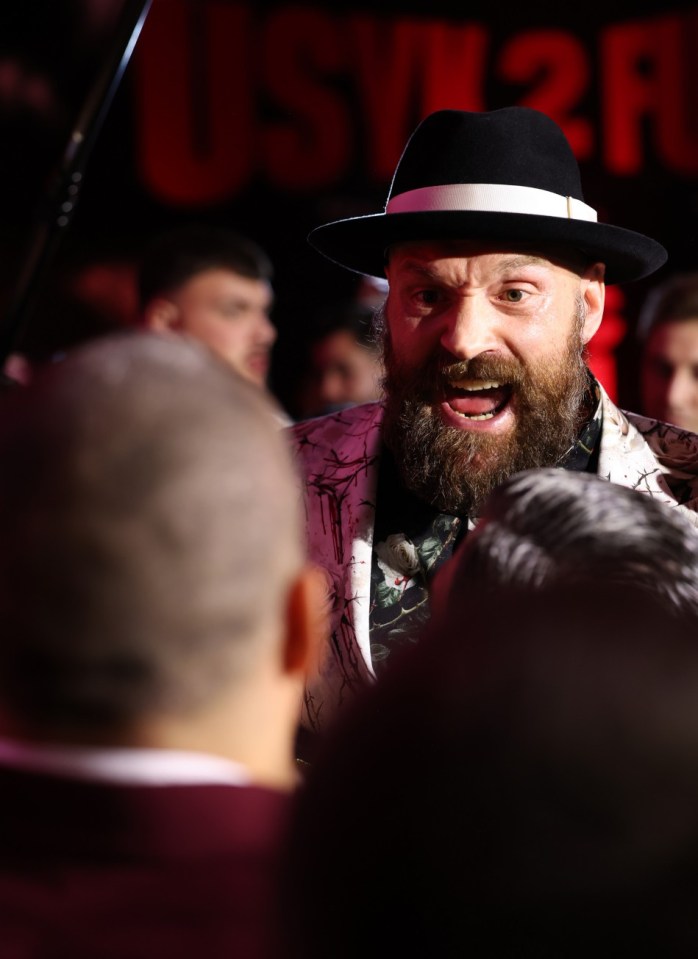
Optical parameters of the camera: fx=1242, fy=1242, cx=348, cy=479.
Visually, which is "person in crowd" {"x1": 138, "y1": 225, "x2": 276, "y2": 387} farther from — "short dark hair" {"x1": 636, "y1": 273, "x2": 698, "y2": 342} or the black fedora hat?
the black fedora hat

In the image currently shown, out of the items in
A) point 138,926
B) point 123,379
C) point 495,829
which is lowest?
point 138,926

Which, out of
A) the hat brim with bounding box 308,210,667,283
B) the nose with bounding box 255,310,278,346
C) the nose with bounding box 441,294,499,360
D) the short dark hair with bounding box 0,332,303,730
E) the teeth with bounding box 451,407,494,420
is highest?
the hat brim with bounding box 308,210,667,283

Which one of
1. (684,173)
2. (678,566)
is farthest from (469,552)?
(684,173)

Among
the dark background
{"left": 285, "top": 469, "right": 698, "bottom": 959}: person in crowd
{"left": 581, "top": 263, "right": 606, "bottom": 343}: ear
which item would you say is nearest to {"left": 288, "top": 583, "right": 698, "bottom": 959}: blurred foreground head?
{"left": 285, "top": 469, "right": 698, "bottom": 959}: person in crowd

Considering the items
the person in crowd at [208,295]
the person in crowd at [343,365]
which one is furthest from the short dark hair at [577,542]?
the person in crowd at [343,365]

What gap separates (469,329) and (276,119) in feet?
14.8

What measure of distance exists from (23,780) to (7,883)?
0.06m

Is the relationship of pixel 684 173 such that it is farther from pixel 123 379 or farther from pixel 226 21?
pixel 123 379

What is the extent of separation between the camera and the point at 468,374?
2.12 meters

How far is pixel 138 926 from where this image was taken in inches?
28.2

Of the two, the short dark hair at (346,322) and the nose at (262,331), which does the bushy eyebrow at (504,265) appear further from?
the short dark hair at (346,322)

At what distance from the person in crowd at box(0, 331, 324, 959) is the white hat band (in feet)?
4.68

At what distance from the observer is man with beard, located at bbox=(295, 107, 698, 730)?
6.97 feet

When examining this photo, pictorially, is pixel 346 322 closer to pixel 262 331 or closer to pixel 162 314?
pixel 262 331
